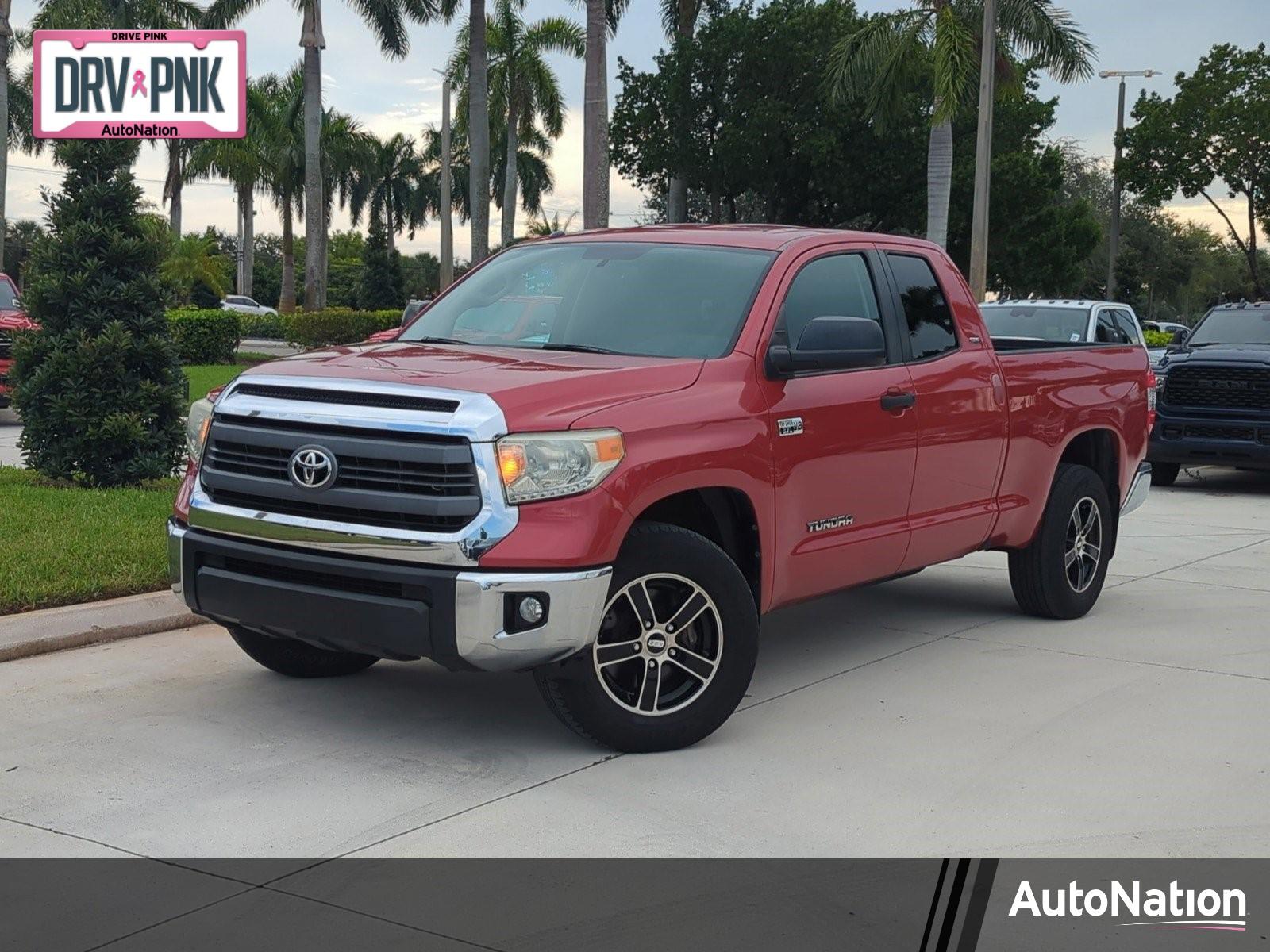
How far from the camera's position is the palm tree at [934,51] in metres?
29.2

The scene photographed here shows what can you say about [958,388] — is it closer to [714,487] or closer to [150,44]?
[714,487]

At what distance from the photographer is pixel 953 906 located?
4332mm

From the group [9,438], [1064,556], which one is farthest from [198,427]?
[9,438]

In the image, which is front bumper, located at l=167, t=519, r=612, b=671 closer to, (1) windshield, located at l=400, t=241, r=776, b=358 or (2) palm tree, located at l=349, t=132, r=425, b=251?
(1) windshield, located at l=400, t=241, r=776, b=358

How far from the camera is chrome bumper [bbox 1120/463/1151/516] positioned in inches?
358

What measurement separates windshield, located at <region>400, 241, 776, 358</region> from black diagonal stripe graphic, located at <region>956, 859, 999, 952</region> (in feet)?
7.80

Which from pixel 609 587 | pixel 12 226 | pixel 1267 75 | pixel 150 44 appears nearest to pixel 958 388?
pixel 609 587

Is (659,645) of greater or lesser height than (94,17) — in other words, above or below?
below

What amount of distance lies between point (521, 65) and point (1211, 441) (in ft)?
132

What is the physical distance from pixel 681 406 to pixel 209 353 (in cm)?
2876

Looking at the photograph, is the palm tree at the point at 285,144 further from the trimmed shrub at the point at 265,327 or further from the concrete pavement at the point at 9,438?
the concrete pavement at the point at 9,438

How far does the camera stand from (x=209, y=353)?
32969 millimetres

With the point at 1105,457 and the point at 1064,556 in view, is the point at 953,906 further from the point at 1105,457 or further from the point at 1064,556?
the point at 1105,457

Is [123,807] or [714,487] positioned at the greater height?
[714,487]
